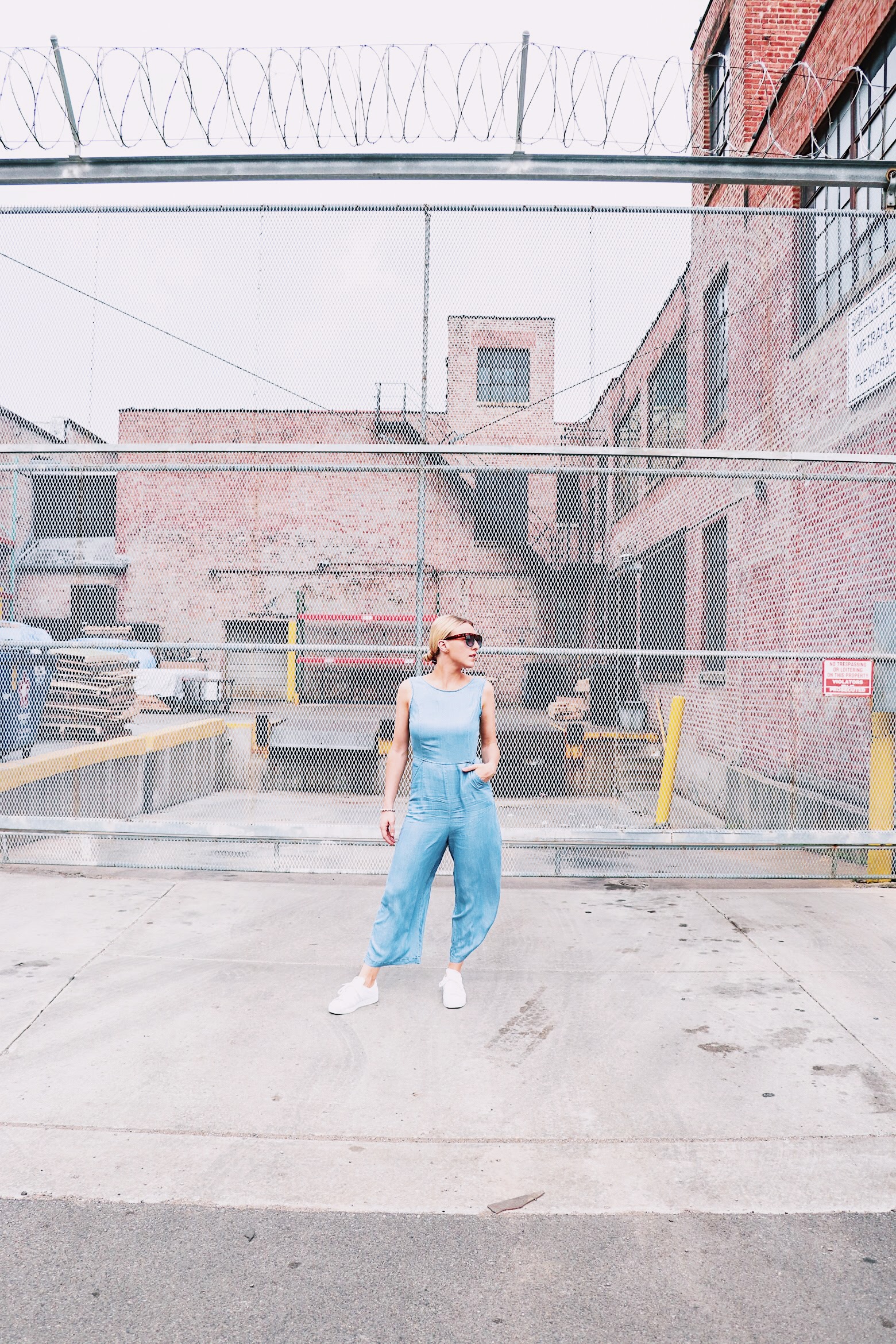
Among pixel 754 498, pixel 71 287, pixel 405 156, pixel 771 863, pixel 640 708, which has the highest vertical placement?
pixel 405 156

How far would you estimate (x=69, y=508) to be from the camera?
20.4ft

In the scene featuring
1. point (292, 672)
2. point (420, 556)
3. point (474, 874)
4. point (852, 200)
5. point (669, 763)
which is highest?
point (852, 200)

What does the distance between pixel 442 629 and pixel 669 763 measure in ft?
12.6

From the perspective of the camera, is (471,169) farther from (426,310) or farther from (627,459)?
(627,459)

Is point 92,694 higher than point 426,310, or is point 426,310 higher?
point 426,310

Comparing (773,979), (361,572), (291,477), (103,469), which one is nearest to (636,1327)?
(773,979)

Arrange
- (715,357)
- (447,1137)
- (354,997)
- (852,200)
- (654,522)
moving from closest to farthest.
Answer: (447,1137), (354,997), (654,522), (852,200), (715,357)

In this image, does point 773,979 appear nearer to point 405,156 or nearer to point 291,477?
point 405,156

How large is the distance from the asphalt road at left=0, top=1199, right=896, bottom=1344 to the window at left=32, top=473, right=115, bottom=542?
4558 millimetres

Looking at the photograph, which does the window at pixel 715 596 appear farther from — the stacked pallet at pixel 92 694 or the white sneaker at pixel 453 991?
the stacked pallet at pixel 92 694

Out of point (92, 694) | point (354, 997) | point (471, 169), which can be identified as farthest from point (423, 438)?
point (92, 694)

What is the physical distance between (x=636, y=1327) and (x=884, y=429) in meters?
7.46

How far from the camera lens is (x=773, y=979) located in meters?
4.73

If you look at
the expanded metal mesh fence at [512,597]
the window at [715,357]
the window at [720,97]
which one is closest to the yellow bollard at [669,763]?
the expanded metal mesh fence at [512,597]
